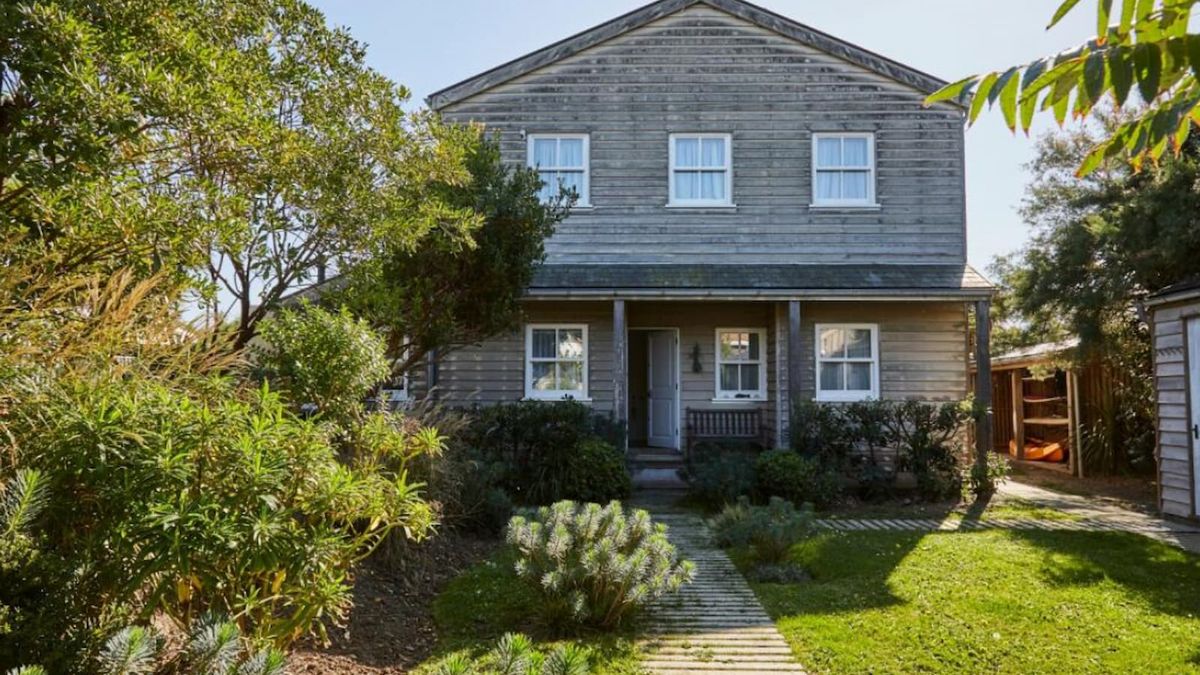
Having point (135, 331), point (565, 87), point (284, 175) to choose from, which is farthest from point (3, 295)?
point (565, 87)

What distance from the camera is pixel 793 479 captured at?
34.8ft

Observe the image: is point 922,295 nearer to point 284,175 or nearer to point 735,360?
point 735,360

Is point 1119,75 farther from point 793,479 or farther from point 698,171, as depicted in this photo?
point 698,171

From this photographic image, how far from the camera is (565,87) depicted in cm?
Answer: 1405

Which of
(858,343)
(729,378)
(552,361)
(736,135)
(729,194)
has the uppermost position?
(736,135)

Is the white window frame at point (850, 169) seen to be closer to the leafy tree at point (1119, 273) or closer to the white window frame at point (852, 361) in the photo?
the white window frame at point (852, 361)

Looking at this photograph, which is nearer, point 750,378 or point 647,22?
point 647,22

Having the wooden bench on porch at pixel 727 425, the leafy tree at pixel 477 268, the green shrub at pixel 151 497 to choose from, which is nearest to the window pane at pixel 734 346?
the wooden bench on porch at pixel 727 425

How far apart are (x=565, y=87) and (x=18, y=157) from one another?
11.6m

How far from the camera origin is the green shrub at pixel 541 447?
1055 centimetres

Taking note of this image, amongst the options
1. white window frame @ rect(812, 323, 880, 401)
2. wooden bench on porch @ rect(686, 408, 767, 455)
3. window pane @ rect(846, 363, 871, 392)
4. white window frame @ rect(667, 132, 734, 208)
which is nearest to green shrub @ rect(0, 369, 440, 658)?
wooden bench on porch @ rect(686, 408, 767, 455)

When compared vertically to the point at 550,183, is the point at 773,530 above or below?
below

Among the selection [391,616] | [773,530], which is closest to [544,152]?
[773,530]

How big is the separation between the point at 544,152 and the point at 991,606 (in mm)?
10727
